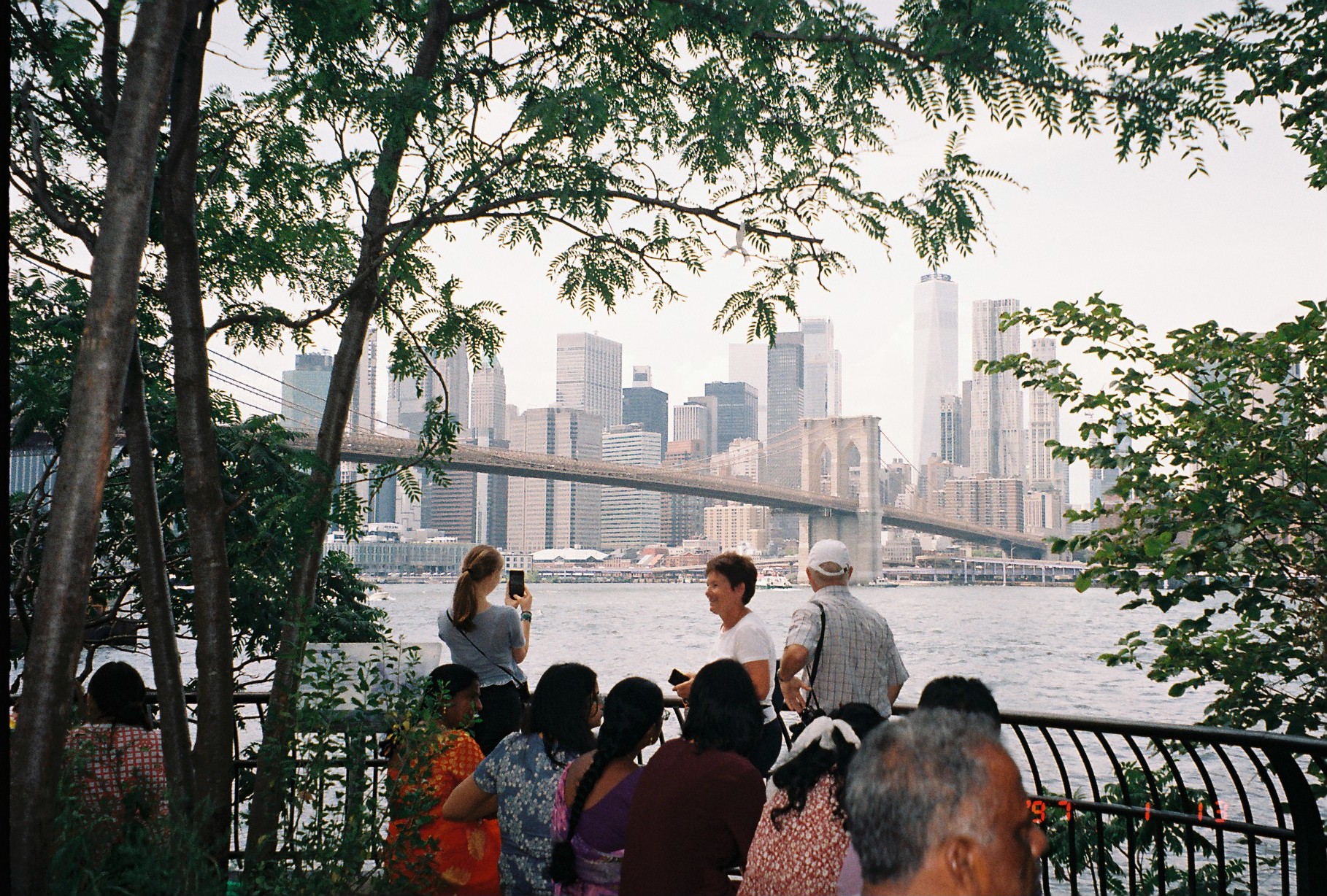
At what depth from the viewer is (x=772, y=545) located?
47.4 m

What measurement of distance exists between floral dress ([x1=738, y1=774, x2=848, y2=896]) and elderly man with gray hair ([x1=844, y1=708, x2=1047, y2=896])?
815 millimetres

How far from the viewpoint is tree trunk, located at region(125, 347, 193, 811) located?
246 cm

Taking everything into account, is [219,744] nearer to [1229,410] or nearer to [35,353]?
[35,353]

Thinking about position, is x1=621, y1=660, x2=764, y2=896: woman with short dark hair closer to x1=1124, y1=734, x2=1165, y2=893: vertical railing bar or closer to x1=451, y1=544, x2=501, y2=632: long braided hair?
x1=1124, y1=734, x2=1165, y2=893: vertical railing bar

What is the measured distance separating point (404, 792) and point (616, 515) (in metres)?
43.2

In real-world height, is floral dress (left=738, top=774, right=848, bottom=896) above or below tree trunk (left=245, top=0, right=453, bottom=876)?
below

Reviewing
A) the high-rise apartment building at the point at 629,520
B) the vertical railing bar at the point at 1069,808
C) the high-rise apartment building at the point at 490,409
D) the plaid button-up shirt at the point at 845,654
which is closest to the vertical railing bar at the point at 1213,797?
the vertical railing bar at the point at 1069,808

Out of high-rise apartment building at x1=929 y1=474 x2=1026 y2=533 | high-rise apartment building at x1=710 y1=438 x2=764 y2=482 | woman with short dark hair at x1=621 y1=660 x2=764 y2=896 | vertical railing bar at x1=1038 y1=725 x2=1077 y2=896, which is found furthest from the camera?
high-rise apartment building at x1=710 y1=438 x2=764 y2=482

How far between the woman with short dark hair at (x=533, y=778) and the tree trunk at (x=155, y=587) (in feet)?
2.20

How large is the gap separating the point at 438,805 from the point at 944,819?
1.89m

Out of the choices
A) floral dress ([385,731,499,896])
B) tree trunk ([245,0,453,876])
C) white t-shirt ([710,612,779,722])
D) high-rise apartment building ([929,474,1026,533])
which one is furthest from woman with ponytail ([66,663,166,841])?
high-rise apartment building ([929,474,1026,533])

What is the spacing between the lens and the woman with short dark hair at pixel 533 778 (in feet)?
8.16

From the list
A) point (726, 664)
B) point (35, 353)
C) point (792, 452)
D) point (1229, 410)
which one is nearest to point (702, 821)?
point (726, 664)

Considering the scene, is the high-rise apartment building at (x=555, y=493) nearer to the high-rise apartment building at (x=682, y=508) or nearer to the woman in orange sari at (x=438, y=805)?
the high-rise apartment building at (x=682, y=508)
